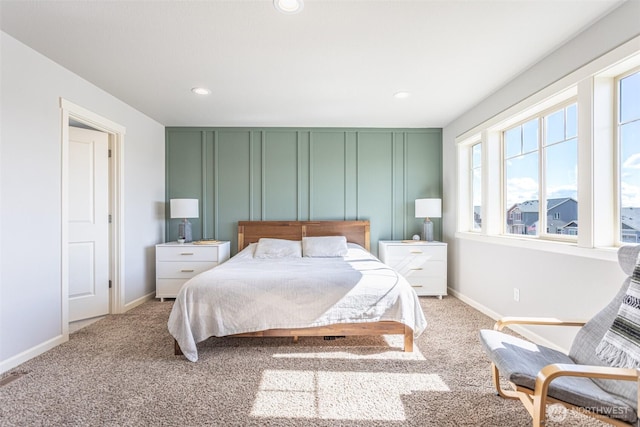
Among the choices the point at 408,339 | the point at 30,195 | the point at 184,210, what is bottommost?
the point at 408,339

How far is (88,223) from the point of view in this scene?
3289 mm

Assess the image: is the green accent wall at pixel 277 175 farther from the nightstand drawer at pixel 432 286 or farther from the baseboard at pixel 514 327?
the baseboard at pixel 514 327

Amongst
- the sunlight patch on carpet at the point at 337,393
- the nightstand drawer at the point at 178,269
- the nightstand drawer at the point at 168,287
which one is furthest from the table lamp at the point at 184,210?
the sunlight patch on carpet at the point at 337,393

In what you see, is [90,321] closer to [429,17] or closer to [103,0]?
[103,0]

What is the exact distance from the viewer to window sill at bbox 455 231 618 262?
6.48 ft

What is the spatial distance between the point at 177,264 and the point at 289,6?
3.30 meters

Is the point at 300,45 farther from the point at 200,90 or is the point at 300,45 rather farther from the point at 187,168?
the point at 187,168

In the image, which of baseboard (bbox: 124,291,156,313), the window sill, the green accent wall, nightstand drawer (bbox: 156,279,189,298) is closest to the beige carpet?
baseboard (bbox: 124,291,156,313)

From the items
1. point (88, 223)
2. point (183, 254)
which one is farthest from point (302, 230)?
point (88, 223)

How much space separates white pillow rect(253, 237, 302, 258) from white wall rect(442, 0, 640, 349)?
85.5 inches

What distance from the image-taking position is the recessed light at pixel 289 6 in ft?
Result: 6.04

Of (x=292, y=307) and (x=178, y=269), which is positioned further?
(x=178, y=269)

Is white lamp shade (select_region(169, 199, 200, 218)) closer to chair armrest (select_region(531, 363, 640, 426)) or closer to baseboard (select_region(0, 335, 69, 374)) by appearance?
baseboard (select_region(0, 335, 69, 374))

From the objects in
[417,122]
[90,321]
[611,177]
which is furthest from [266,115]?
[611,177]
